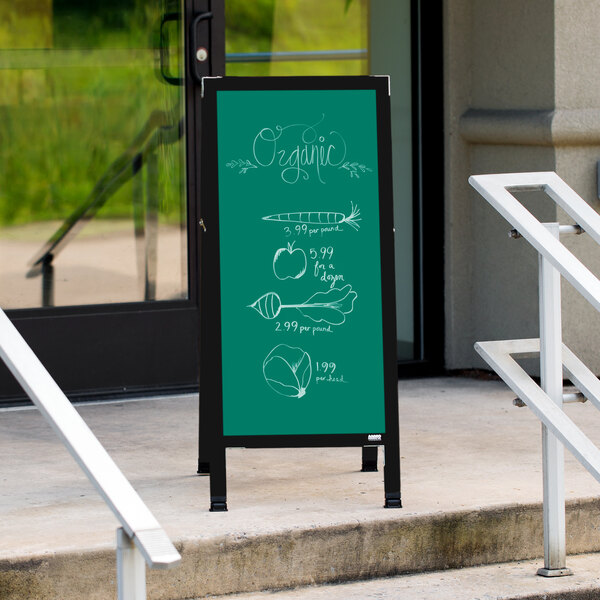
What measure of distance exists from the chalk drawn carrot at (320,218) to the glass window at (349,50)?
191 cm

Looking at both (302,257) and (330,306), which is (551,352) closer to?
(330,306)

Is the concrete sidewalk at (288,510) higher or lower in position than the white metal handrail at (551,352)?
lower

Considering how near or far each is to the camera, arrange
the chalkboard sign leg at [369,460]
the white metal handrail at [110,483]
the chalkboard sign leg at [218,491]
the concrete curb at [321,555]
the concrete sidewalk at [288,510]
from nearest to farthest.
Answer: the white metal handrail at [110,483], the concrete curb at [321,555], the concrete sidewalk at [288,510], the chalkboard sign leg at [218,491], the chalkboard sign leg at [369,460]

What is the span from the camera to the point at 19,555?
3.29 metres

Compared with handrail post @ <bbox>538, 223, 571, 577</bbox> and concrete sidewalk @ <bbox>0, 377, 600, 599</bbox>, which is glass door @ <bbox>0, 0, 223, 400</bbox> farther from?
handrail post @ <bbox>538, 223, 571, 577</bbox>

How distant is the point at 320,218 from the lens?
3.91 meters

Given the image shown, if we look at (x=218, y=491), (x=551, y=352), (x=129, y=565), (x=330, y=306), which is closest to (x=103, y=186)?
(x=330, y=306)

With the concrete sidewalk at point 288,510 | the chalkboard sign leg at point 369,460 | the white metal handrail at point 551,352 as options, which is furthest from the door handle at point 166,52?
the white metal handrail at point 551,352

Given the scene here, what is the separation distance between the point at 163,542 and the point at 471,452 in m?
2.57

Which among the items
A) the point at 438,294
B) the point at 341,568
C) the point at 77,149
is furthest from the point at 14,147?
the point at 341,568

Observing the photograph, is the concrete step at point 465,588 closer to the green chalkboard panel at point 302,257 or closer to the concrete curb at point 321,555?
the concrete curb at point 321,555

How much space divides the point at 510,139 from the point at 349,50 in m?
0.85

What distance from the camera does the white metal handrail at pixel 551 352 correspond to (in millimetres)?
3354

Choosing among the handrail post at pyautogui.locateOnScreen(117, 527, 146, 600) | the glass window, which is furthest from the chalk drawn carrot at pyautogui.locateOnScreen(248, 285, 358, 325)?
the glass window
